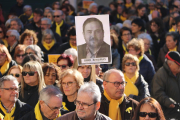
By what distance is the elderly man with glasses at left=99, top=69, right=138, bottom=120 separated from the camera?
18.1ft

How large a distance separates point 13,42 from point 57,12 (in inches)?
80.5

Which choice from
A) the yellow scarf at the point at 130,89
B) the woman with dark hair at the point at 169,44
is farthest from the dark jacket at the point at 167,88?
the woman with dark hair at the point at 169,44

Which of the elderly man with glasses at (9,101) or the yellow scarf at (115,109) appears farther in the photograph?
the elderly man with glasses at (9,101)

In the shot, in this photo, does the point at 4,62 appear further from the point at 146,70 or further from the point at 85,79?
the point at 146,70

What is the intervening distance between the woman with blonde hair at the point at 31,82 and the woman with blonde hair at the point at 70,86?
63 centimetres

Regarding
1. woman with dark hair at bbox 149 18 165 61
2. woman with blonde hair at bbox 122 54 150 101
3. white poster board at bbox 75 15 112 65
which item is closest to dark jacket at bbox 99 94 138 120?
white poster board at bbox 75 15 112 65

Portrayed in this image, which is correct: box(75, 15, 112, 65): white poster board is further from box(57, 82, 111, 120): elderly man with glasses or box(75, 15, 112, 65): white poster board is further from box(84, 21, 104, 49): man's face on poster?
box(57, 82, 111, 120): elderly man with glasses

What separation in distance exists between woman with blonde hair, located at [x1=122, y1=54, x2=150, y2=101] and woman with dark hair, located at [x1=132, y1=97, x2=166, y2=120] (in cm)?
131

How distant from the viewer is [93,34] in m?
5.85

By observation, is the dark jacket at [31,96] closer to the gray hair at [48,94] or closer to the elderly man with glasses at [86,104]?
the gray hair at [48,94]

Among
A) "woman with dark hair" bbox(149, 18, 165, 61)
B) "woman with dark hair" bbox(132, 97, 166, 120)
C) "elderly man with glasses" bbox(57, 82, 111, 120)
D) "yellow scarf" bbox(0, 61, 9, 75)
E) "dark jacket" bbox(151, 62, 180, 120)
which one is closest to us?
"elderly man with glasses" bbox(57, 82, 111, 120)

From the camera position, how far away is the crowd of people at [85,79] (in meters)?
5.16

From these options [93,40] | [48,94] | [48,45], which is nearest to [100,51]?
[93,40]

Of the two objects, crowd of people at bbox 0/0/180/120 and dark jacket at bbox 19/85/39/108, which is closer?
crowd of people at bbox 0/0/180/120
